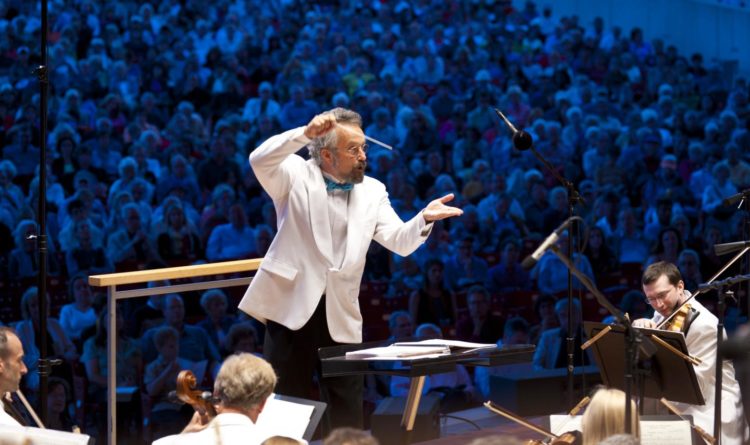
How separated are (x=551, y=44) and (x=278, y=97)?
11.3ft

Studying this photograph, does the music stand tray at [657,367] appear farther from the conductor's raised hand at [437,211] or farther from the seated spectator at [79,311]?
the seated spectator at [79,311]

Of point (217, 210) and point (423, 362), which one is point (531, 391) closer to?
point (217, 210)

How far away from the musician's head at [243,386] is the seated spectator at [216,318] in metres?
2.96

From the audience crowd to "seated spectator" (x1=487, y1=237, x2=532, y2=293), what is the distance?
1 centimetres

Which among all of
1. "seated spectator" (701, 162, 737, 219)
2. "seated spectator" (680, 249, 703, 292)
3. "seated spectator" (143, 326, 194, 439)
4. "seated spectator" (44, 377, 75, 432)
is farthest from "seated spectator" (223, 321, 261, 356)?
"seated spectator" (701, 162, 737, 219)

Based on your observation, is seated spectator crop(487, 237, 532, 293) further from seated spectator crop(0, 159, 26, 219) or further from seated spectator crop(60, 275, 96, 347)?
seated spectator crop(0, 159, 26, 219)

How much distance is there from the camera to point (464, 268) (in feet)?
21.5

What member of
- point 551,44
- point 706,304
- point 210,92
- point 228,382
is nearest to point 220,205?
point 210,92

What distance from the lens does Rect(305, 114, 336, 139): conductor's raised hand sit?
9.91 ft

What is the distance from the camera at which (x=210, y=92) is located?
337 inches

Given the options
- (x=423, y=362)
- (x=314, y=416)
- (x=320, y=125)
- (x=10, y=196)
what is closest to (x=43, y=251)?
(x=320, y=125)

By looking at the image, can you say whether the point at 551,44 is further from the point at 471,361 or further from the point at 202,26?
the point at 471,361

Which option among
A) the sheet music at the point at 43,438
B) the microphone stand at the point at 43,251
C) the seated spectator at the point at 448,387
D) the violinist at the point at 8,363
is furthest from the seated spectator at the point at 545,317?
the sheet music at the point at 43,438

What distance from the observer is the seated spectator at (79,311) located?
529cm
